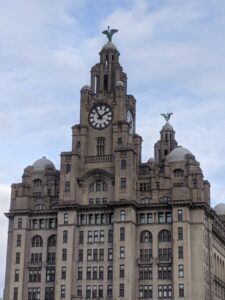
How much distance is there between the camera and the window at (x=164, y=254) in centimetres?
11644

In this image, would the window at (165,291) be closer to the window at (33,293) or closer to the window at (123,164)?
the window at (33,293)

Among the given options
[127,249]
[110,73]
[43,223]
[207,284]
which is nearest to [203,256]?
[207,284]

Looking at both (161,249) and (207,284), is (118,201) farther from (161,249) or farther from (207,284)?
(207,284)

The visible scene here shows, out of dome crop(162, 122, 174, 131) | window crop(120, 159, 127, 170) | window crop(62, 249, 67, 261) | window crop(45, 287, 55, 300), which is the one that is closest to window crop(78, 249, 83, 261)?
window crop(62, 249, 67, 261)

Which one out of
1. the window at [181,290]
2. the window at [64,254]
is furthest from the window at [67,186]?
the window at [181,290]

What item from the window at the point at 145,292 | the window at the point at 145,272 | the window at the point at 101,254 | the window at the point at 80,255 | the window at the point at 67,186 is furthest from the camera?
the window at the point at 67,186

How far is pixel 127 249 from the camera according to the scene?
382 ft

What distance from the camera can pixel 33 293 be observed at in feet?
397

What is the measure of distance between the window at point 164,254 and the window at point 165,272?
5.15 ft

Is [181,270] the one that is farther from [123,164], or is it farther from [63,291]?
[123,164]

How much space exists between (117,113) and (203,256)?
32.7 m

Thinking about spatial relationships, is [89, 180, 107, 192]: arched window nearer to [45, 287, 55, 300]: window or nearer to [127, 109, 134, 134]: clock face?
[127, 109, 134, 134]: clock face

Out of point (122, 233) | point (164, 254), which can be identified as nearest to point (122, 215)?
point (122, 233)

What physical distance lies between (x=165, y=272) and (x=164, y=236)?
256 inches
